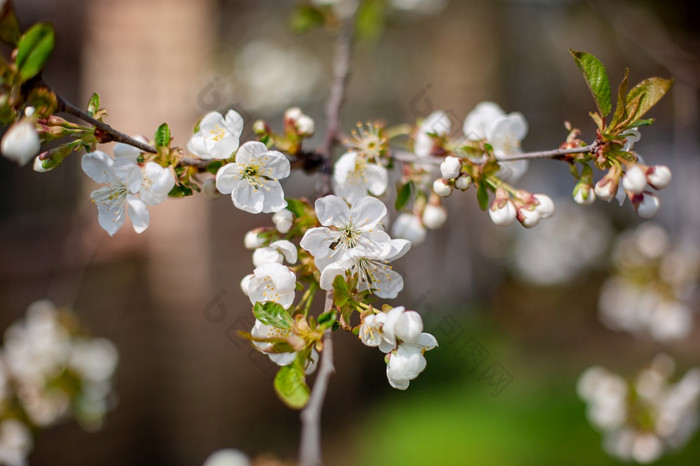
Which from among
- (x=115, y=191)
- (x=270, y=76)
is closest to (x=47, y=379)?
(x=115, y=191)

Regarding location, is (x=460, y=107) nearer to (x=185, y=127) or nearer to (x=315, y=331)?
(x=185, y=127)

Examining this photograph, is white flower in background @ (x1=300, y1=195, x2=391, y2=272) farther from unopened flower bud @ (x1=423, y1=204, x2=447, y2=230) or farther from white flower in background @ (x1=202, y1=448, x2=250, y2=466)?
white flower in background @ (x1=202, y1=448, x2=250, y2=466)

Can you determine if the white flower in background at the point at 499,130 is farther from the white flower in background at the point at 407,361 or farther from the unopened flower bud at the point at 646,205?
the white flower in background at the point at 407,361

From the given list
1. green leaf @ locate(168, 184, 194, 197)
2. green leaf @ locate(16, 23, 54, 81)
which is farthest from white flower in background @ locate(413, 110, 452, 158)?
green leaf @ locate(16, 23, 54, 81)

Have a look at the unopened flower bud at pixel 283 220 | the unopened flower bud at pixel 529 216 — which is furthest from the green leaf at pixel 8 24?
the unopened flower bud at pixel 529 216

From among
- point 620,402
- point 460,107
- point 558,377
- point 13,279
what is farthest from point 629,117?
point 460,107

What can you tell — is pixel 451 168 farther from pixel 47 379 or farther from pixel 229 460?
pixel 47 379
